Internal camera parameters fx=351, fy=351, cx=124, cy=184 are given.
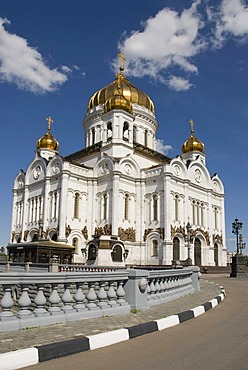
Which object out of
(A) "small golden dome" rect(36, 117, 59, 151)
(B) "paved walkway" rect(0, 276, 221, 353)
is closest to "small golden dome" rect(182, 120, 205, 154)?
Result: (A) "small golden dome" rect(36, 117, 59, 151)

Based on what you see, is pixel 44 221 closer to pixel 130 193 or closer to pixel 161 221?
pixel 130 193

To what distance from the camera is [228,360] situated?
16.2ft

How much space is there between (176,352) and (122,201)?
104 feet

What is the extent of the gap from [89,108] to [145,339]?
44331 millimetres

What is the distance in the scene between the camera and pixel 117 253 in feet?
99.3

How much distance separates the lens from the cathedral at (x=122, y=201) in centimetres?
3597

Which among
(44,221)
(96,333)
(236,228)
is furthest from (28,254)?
(96,333)

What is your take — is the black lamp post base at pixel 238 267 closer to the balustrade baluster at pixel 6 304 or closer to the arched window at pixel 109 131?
the arched window at pixel 109 131

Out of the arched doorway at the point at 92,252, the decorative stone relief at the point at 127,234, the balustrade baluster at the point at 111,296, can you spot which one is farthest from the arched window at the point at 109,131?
the balustrade baluster at the point at 111,296

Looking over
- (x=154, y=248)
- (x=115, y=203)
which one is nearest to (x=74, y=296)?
(x=115, y=203)

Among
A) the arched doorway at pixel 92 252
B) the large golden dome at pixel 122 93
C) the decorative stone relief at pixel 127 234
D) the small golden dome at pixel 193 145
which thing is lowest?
the arched doorway at pixel 92 252

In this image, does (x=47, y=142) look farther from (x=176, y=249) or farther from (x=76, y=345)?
(x=76, y=345)

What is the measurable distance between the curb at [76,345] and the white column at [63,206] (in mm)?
28299

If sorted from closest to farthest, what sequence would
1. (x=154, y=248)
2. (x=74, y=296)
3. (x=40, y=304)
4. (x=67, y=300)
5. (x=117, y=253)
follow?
(x=40, y=304)
(x=67, y=300)
(x=74, y=296)
(x=117, y=253)
(x=154, y=248)
